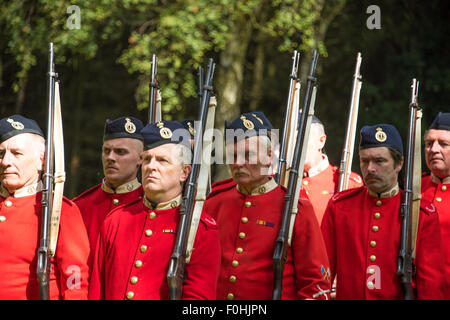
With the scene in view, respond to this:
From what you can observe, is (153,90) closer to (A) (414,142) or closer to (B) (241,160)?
(B) (241,160)

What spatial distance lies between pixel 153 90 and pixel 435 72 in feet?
21.4

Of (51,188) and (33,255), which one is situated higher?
(51,188)

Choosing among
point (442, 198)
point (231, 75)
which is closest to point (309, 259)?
point (442, 198)

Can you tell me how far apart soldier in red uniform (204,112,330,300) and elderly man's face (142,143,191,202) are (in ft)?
1.66

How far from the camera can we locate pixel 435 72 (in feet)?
38.8

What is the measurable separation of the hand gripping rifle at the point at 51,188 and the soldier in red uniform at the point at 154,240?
1.00ft

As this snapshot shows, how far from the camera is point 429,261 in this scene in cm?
529

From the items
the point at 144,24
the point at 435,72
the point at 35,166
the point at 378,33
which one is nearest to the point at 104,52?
the point at 144,24

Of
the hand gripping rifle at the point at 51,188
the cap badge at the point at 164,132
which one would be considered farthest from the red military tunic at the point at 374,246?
the hand gripping rifle at the point at 51,188

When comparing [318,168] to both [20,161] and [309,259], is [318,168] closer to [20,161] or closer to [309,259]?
[309,259]

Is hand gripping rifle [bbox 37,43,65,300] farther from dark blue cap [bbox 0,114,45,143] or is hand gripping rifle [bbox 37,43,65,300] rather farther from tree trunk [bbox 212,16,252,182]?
tree trunk [bbox 212,16,252,182]

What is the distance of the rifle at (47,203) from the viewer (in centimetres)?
477

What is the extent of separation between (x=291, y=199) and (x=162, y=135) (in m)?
0.96

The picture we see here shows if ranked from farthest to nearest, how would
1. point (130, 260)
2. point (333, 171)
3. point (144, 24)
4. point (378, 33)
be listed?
1. point (144, 24)
2. point (378, 33)
3. point (333, 171)
4. point (130, 260)
